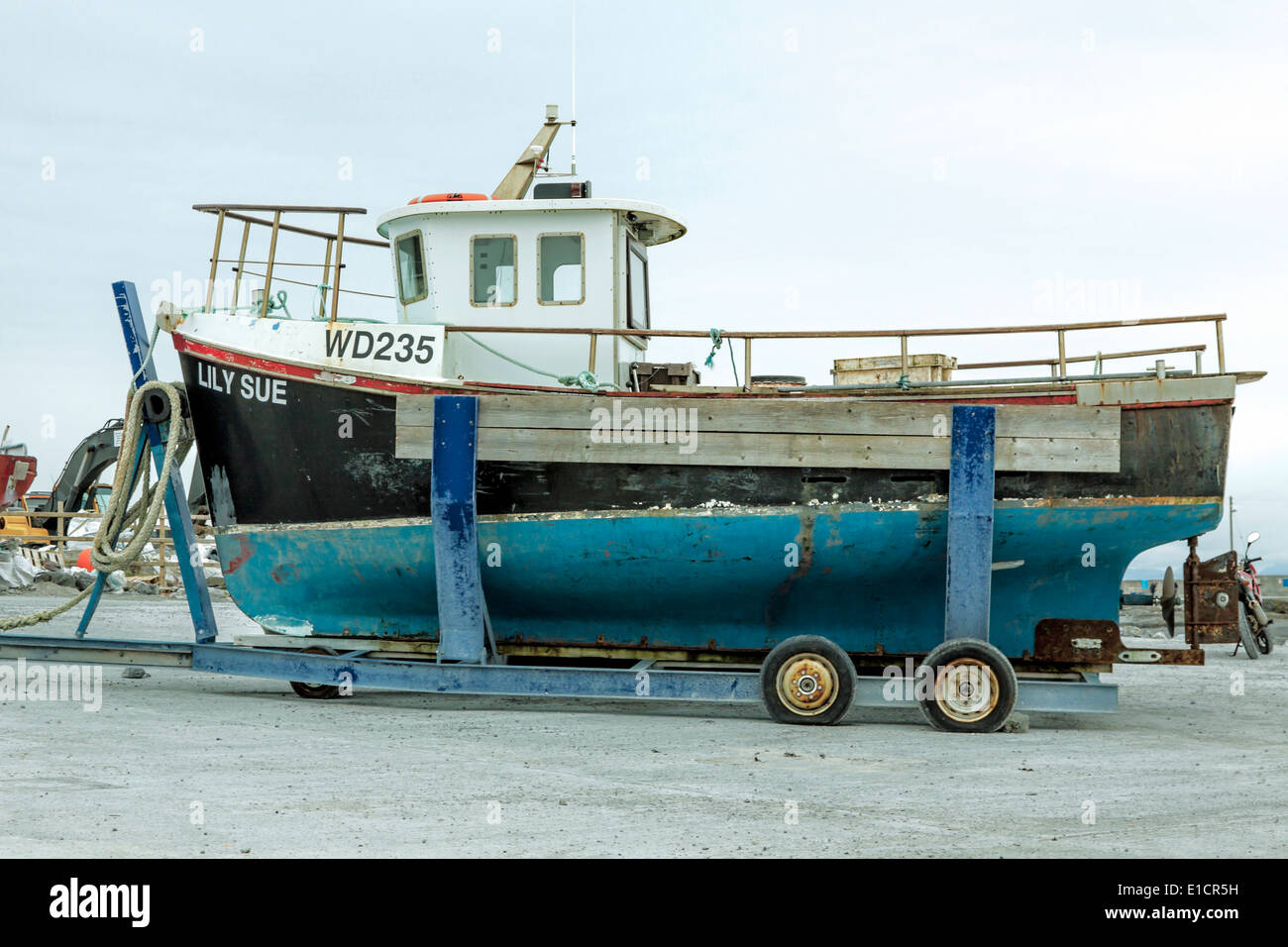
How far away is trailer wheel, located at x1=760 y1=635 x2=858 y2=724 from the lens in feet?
27.1

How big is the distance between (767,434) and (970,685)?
2.20 m

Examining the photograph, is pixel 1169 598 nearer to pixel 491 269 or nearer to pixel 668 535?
pixel 668 535

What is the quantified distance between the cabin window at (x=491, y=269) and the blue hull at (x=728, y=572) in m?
2.35

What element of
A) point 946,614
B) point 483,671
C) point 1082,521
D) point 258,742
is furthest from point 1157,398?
point 258,742

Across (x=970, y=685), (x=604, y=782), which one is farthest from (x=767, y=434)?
(x=604, y=782)

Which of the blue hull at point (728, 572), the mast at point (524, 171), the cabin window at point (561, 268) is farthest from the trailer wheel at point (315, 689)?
the mast at point (524, 171)

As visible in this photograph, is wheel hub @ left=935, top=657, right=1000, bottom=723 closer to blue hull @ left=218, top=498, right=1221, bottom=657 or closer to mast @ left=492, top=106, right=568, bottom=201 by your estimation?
blue hull @ left=218, top=498, right=1221, bottom=657

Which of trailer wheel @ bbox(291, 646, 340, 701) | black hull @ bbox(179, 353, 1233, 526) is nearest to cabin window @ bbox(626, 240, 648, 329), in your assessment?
black hull @ bbox(179, 353, 1233, 526)

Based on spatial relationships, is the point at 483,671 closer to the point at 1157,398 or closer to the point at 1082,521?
the point at 1082,521

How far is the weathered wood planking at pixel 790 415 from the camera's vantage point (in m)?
8.66

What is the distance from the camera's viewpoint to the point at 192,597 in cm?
966

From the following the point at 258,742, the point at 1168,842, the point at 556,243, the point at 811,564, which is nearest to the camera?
the point at 1168,842

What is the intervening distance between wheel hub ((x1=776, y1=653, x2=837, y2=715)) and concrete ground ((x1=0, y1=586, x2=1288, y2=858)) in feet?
0.60

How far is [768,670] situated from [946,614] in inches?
50.7
